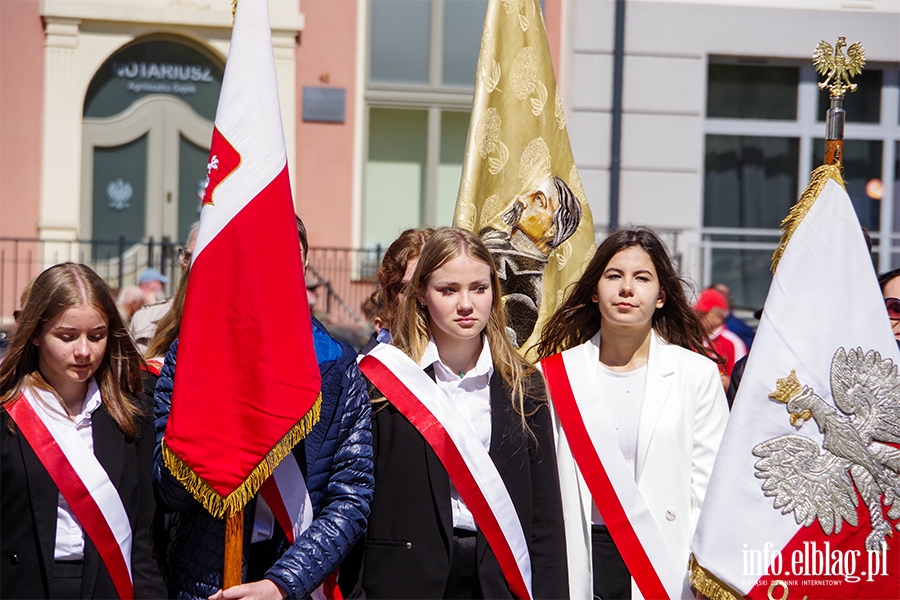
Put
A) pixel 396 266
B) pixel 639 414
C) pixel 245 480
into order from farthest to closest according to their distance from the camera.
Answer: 1. pixel 396 266
2. pixel 639 414
3. pixel 245 480

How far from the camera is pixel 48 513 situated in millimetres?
2645

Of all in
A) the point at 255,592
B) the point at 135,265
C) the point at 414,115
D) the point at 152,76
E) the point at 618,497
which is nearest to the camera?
the point at 255,592

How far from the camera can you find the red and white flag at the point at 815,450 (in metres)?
2.81

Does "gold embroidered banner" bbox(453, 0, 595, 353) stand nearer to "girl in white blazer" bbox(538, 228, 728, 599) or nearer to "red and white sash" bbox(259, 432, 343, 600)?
"girl in white blazer" bbox(538, 228, 728, 599)

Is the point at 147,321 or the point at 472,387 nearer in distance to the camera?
the point at 472,387

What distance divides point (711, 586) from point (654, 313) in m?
0.95

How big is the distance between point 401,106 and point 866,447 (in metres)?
8.71

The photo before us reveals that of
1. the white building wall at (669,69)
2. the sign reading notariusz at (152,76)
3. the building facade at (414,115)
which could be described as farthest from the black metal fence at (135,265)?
the white building wall at (669,69)

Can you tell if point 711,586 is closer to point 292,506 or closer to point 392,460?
point 392,460

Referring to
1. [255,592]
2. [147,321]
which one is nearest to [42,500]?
[255,592]

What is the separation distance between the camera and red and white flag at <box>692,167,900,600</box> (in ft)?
9.21

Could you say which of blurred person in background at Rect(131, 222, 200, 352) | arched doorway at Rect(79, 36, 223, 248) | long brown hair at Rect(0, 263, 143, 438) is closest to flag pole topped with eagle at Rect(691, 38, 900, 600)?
long brown hair at Rect(0, 263, 143, 438)

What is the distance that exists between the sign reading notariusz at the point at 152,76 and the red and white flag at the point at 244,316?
8.39 metres

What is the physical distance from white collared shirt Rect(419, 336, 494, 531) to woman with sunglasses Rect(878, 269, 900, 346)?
1.52m
